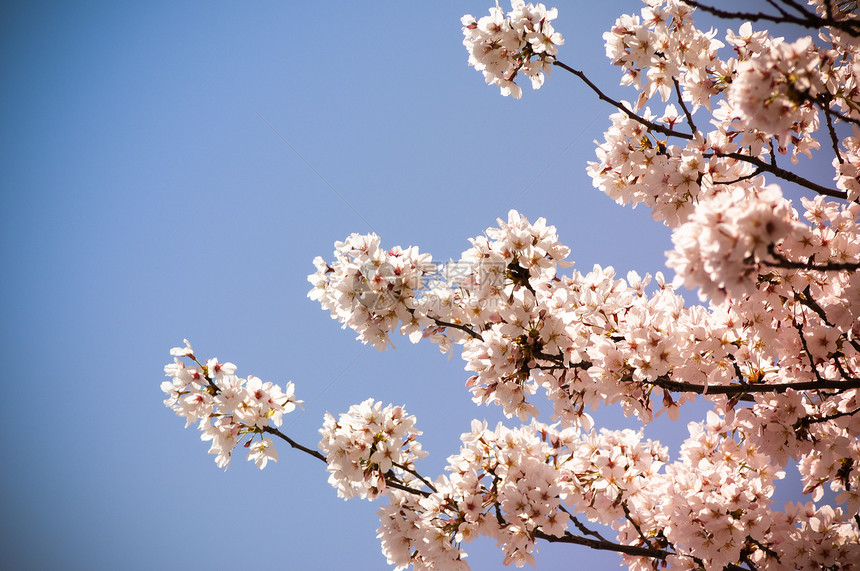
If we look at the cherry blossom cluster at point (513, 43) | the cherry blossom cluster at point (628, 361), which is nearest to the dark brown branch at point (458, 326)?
the cherry blossom cluster at point (628, 361)

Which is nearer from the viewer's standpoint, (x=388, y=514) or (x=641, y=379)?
(x=641, y=379)

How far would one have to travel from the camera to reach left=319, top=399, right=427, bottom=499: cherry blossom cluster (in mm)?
Result: 3656

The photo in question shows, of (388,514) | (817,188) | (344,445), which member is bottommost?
(388,514)

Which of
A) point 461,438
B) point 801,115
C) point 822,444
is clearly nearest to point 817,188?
point 801,115

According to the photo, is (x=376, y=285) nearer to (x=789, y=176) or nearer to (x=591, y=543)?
(x=591, y=543)

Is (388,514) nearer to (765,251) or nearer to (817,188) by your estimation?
(765,251)

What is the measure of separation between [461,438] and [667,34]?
3.32 meters

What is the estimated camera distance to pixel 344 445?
365 cm

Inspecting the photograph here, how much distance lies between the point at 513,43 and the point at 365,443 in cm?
308

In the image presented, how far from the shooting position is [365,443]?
3658mm

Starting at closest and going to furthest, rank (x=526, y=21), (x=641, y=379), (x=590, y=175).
Answer: (x=641, y=379) → (x=526, y=21) → (x=590, y=175)

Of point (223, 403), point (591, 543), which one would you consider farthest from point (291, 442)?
point (591, 543)

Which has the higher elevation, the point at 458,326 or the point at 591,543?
the point at 458,326

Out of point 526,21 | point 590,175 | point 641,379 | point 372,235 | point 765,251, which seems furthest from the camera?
point 590,175
